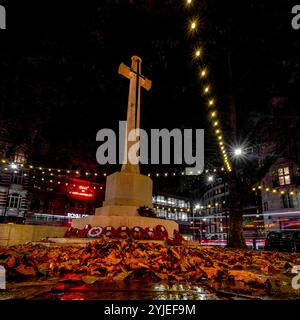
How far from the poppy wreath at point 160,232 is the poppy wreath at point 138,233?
547 millimetres

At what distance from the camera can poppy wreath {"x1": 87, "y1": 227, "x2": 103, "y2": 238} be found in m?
6.53

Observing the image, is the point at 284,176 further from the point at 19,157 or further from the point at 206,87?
the point at 19,157

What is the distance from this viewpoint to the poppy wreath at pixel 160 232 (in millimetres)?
7117

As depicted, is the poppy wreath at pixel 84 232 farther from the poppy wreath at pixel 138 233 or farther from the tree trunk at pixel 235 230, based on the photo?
the tree trunk at pixel 235 230

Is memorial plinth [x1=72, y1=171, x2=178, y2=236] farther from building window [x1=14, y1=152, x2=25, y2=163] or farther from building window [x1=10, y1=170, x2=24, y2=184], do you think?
building window [x1=14, y1=152, x2=25, y2=163]

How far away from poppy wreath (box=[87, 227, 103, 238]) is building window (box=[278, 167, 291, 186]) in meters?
29.5

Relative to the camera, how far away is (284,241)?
47.8 ft

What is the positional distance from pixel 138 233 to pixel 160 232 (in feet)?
2.89

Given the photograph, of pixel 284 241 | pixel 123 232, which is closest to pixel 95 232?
pixel 123 232

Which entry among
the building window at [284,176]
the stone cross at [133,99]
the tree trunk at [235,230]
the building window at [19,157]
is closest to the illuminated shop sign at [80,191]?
the building window at [19,157]

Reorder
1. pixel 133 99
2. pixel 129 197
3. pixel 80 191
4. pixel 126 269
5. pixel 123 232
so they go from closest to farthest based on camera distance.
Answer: pixel 126 269
pixel 123 232
pixel 129 197
pixel 133 99
pixel 80 191
